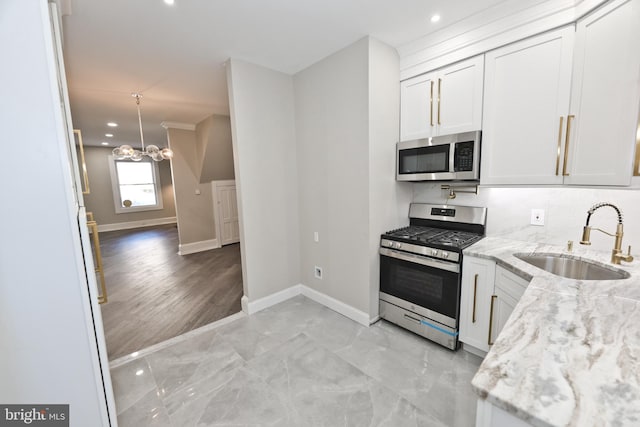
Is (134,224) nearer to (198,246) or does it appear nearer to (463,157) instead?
(198,246)

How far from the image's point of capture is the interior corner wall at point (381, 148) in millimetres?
2310

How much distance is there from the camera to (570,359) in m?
0.78

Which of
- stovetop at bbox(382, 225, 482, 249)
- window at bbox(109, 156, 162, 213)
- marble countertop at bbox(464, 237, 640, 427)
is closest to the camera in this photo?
marble countertop at bbox(464, 237, 640, 427)

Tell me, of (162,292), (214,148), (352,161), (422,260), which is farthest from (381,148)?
(214,148)

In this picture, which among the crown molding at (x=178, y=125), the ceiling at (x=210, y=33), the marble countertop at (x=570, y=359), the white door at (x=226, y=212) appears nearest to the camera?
the marble countertop at (x=570, y=359)

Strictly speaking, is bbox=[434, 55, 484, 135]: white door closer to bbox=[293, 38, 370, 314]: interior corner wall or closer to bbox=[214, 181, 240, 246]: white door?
bbox=[293, 38, 370, 314]: interior corner wall

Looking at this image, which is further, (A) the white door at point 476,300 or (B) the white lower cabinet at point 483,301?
(A) the white door at point 476,300

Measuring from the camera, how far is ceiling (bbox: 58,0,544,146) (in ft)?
6.04

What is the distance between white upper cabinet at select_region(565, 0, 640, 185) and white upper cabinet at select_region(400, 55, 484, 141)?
57 centimetres

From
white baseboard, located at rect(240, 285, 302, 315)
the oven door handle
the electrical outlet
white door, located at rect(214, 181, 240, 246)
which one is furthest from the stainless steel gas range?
white door, located at rect(214, 181, 240, 246)

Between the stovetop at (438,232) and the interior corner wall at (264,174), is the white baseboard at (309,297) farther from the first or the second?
the stovetop at (438,232)

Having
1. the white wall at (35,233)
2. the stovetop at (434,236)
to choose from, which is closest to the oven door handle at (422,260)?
the stovetop at (434,236)

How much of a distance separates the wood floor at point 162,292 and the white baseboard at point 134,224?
8.50ft

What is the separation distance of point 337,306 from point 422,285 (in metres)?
0.98
